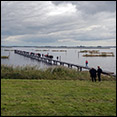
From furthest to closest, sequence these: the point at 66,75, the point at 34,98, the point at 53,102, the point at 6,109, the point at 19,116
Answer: the point at 66,75 < the point at 34,98 < the point at 53,102 < the point at 6,109 < the point at 19,116

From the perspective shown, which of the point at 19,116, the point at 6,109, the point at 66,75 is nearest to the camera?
the point at 19,116

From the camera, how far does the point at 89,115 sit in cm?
511

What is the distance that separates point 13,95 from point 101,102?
3489 mm

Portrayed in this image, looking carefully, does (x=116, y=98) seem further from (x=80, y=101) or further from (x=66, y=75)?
(x=66, y=75)

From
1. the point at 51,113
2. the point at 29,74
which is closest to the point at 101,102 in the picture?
the point at 51,113

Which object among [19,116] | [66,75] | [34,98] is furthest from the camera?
[66,75]

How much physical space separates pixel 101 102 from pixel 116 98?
1.01m

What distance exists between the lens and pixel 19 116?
4867 mm

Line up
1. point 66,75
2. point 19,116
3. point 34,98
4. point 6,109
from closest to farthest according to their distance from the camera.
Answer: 1. point 19,116
2. point 6,109
3. point 34,98
4. point 66,75

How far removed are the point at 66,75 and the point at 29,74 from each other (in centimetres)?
314

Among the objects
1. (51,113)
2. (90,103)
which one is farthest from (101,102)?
(51,113)

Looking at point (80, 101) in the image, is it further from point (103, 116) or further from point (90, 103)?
point (103, 116)

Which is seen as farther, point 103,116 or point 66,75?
point 66,75

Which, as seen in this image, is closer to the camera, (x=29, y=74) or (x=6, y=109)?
(x=6, y=109)
